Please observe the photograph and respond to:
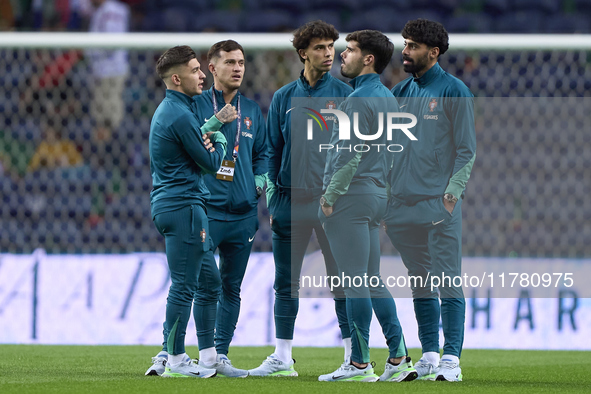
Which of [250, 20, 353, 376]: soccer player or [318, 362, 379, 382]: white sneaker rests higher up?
[250, 20, 353, 376]: soccer player

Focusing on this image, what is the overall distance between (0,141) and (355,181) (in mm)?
4764

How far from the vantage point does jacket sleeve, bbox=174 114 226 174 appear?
4.25m

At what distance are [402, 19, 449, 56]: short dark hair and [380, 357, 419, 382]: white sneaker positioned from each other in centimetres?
167

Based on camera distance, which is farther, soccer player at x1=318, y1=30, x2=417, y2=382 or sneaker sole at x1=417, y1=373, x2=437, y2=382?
sneaker sole at x1=417, y1=373, x2=437, y2=382

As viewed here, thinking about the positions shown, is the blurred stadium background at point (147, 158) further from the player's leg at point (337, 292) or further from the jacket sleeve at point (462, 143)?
the jacket sleeve at point (462, 143)

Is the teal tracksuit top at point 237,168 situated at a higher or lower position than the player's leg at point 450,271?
higher

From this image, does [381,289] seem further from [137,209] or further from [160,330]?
[137,209]

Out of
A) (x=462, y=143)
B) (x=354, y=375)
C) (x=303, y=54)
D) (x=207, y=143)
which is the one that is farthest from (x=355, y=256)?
(x=303, y=54)

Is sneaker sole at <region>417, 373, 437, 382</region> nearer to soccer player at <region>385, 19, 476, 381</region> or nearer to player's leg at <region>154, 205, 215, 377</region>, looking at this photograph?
soccer player at <region>385, 19, 476, 381</region>

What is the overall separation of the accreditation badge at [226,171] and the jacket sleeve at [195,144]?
0.38m

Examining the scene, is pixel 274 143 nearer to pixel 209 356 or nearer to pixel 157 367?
pixel 209 356

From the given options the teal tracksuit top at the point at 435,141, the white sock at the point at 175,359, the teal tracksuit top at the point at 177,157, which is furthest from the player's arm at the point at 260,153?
the white sock at the point at 175,359

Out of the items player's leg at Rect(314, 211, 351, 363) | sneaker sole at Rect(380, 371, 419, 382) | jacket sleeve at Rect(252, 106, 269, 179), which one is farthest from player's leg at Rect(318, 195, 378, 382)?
jacket sleeve at Rect(252, 106, 269, 179)

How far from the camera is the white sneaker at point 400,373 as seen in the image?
4371 mm
